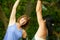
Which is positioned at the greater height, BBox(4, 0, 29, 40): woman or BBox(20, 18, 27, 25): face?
BBox(20, 18, 27, 25): face

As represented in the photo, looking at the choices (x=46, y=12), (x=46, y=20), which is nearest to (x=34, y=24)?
(x=46, y=12)

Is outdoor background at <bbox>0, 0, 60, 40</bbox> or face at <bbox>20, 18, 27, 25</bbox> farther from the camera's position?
outdoor background at <bbox>0, 0, 60, 40</bbox>

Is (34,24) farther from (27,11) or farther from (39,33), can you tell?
(39,33)

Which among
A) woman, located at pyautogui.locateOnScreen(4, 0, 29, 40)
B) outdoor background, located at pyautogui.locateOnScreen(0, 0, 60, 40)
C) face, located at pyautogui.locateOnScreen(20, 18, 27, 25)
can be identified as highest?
face, located at pyautogui.locateOnScreen(20, 18, 27, 25)

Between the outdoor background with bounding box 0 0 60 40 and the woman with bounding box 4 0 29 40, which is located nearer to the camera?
the woman with bounding box 4 0 29 40

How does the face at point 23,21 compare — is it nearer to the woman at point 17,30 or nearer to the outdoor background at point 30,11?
the woman at point 17,30

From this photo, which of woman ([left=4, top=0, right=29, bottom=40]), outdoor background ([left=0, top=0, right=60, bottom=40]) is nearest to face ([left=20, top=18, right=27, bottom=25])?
woman ([left=4, top=0, right=29, bottom=40])

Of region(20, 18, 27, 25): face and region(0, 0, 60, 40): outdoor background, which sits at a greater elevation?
region(20, 18, 27, 25): face

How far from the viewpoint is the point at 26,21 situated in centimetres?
426

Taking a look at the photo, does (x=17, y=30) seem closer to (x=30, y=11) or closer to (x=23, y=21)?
(x=23, y=21)

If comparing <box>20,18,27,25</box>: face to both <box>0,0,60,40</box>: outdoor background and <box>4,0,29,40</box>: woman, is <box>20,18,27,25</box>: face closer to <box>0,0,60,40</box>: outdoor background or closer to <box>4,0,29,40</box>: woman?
<box>4,0,29,40</box>: woman

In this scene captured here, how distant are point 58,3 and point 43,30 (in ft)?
9.16

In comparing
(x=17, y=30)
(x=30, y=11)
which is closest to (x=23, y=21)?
(x=17, y=30)

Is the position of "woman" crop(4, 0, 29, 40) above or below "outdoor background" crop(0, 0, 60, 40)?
above
